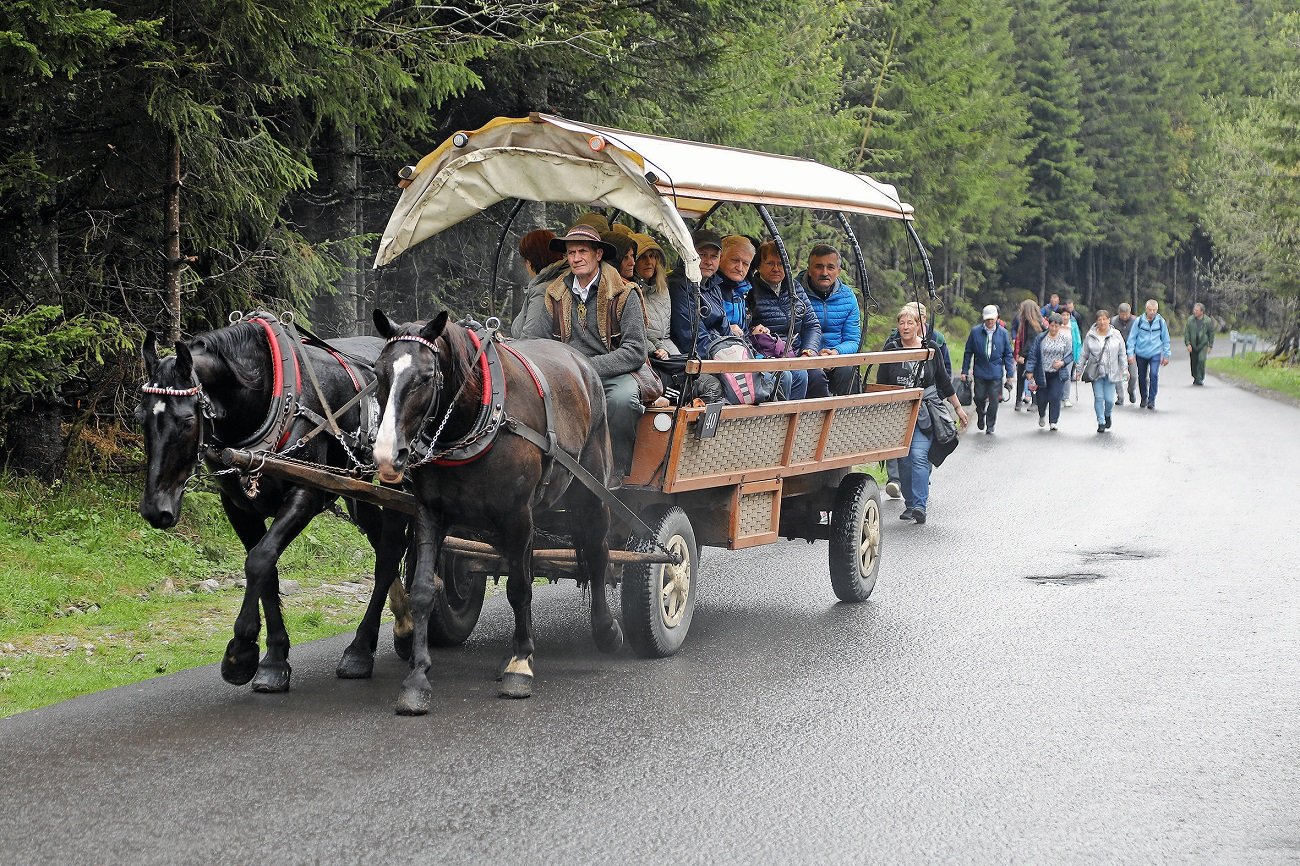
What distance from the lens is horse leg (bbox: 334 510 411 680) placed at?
7.54 meters

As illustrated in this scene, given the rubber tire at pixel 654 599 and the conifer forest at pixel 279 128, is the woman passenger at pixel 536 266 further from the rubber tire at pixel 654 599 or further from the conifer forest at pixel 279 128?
the rubber tire at pixel 654 599

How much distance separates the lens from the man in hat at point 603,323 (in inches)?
326

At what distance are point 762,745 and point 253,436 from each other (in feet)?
8.82

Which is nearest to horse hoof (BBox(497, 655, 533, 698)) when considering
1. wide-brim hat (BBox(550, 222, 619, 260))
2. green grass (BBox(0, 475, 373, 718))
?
green grass (BBox(0, 475, 373, 718))

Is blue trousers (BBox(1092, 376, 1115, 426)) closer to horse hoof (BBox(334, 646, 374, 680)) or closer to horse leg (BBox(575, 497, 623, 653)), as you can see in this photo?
horse leg (BBox(575, 497, 623, 653))

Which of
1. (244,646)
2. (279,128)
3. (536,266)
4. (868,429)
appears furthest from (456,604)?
(279,128)

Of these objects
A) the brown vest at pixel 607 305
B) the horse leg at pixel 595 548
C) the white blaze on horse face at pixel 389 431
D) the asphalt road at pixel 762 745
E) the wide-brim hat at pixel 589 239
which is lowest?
the asphalt road at pixel 762 745

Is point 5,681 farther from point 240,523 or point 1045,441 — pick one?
point 1045,441

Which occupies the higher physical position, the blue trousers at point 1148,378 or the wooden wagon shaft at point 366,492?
the wooden wagon shaft at point 366,492

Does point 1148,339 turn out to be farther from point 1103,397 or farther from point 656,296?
point 656,296

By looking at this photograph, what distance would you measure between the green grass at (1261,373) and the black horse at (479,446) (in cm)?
2799

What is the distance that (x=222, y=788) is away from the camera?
5.65 metres

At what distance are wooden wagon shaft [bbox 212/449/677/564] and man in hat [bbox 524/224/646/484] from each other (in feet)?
1.58

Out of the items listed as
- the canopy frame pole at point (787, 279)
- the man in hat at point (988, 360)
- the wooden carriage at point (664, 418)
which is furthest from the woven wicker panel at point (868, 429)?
the man in hat at point (988, 360)
